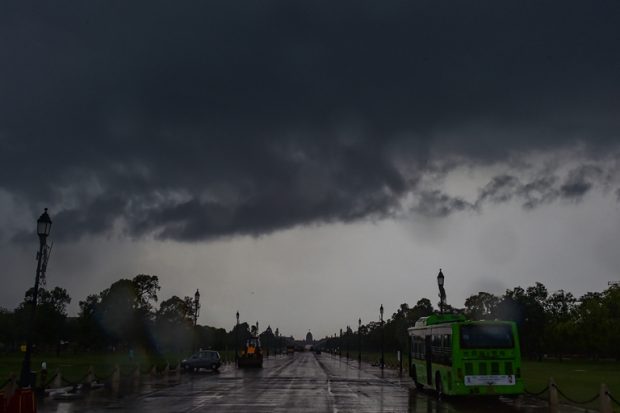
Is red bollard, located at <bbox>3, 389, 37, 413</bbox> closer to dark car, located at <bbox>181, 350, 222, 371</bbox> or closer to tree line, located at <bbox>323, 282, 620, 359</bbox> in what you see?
dark car, located at <bbox>181, 350, 222, 371</bbox>

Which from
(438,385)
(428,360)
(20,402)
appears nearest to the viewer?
(20,402)

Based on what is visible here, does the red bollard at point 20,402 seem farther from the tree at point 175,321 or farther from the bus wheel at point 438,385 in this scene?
the tree at point 175,321

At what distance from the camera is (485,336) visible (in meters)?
24.5

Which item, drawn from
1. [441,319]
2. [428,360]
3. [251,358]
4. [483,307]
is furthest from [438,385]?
[483,307]

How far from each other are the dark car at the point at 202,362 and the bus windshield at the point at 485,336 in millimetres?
36012

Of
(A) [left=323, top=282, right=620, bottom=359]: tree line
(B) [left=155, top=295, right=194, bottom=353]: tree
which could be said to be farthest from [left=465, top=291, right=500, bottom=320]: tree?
(B) [left=155, top=295, right=194, bottom=353]: tree

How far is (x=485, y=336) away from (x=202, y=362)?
120ft

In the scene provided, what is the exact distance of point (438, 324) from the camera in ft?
92.9

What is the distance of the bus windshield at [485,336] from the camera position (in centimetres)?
2423

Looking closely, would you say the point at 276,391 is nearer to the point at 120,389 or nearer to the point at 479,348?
the point at 120,389

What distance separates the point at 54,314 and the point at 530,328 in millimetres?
90503

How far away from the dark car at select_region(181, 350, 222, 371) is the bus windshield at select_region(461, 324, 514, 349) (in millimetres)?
36012

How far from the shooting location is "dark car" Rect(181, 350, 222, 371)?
55.1 metres

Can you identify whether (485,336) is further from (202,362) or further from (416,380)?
(202,362)
